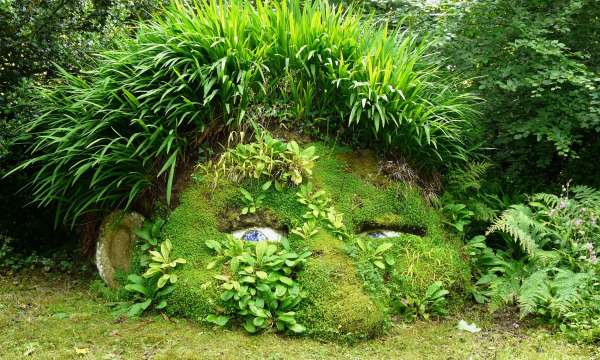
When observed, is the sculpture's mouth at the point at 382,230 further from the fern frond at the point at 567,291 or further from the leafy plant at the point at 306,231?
the fern frond at the point at 567,291

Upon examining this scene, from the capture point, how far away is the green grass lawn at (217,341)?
3346mm

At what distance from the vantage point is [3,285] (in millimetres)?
4742

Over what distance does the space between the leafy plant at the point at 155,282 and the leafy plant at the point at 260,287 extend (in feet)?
1.15

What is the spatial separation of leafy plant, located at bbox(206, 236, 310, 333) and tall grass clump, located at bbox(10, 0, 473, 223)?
87 centimetres

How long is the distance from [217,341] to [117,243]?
154cm

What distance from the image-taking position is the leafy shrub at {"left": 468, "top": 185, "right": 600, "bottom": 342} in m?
3.78

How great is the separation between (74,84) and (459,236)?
3.97m

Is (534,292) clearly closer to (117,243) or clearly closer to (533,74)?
(533,74)

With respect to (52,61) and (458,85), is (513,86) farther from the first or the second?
(52,61)

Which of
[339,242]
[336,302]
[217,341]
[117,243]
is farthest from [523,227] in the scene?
[117,243]

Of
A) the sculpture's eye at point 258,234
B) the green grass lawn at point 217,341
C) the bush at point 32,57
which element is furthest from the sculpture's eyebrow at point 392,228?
the bush at point 32,57

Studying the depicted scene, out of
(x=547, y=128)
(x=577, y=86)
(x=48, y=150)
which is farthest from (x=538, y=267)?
(x=48, y=150)

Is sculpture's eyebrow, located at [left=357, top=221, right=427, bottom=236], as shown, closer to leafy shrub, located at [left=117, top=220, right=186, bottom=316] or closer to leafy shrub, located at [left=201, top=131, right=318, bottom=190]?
leafy shrub, located at [left=201, top=131, right=318, bottom=190]

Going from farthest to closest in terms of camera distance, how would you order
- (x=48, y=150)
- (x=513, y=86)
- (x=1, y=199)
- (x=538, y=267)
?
(x=1, y=199)
(x=48, y=150)
(x=513, y=86)
(x=538, y=267)
